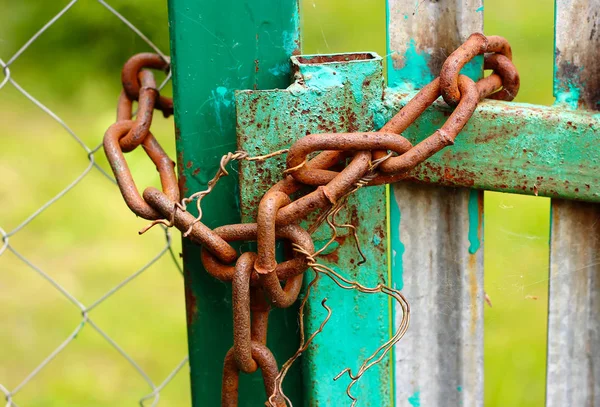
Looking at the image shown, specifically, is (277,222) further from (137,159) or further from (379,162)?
(137,159)

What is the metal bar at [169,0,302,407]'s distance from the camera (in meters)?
0.82

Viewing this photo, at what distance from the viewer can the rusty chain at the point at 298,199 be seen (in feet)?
2.41

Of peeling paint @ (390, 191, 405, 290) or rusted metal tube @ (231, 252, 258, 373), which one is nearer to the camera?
rusted metal tube @ (231, 252, 258, 373)

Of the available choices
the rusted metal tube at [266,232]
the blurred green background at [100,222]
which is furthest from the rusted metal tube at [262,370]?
the blurred green background at [100,222]

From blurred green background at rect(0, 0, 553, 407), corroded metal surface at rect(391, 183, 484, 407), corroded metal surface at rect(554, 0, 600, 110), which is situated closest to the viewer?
corroded metal surface at rect(554, 0, 600, 110)

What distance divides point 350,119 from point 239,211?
0.60 ft

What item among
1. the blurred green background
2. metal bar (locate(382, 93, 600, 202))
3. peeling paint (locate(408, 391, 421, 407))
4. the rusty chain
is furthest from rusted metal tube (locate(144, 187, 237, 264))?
the blurred green background

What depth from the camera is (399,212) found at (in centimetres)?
94

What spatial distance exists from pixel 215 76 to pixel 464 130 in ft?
0.97

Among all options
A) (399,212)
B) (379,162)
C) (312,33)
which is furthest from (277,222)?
(312,33)

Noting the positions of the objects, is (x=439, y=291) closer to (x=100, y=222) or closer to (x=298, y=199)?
(x=298, y=199)

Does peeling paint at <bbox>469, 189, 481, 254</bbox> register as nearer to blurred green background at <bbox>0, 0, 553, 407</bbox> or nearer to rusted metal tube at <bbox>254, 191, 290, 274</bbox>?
Result: rusted metal tube at <bbox>254, 191, 290, 274</bbox>

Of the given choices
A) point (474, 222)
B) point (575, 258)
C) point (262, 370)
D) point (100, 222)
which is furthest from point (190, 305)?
point (100, 222)

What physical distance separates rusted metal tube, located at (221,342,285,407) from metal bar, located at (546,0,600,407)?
389 millimetres
